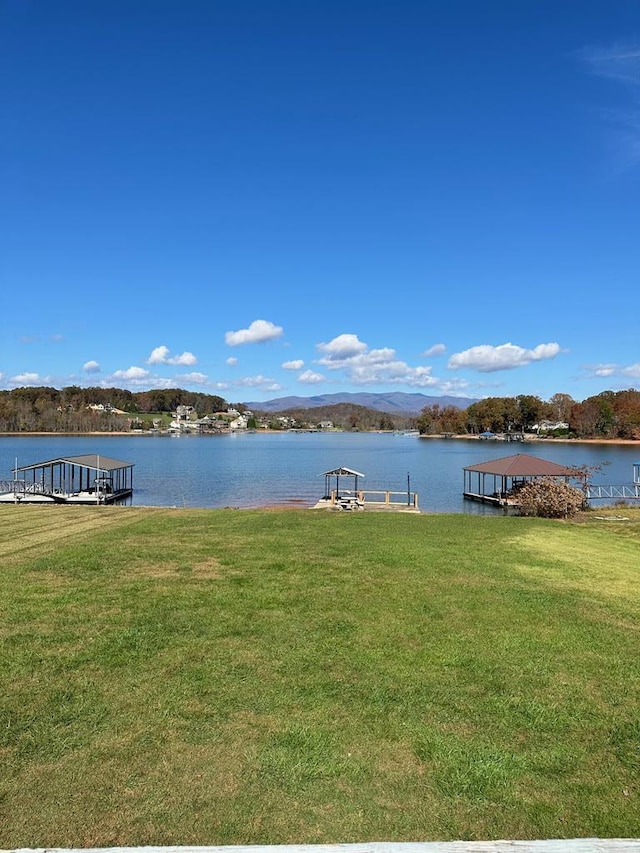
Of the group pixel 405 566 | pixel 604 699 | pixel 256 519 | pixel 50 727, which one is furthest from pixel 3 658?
pixel 256 519

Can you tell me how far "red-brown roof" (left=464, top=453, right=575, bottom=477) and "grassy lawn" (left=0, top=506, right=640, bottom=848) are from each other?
24.8m

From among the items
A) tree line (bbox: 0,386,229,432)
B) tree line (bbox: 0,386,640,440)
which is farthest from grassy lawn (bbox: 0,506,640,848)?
tree line (bbox: 0,386,229,432)

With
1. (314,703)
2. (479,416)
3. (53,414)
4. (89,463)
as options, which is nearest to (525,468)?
(89,463)

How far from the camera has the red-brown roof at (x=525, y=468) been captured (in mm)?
34125

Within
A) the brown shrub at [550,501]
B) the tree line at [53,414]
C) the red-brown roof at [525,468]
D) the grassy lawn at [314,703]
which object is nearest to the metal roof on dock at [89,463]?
the red-brown roof at [525,468]

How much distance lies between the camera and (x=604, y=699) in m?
5.08

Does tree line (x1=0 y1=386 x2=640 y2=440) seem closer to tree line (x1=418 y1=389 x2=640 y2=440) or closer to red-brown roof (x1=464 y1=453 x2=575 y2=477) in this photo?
tree line (x1=418 y1=389 x2=640 y2=440)

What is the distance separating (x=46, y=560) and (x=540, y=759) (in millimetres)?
9133

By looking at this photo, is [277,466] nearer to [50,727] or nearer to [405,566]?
[405,566]

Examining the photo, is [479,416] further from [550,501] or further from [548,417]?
[550,501]

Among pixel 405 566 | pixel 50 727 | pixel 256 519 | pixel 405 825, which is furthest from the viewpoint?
pixel 256 519

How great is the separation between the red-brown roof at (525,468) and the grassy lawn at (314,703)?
81.3ft

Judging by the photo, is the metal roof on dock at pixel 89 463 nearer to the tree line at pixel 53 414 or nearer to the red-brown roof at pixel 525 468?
the red-brown roof at pixel 525 468

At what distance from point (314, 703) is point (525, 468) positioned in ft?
106
